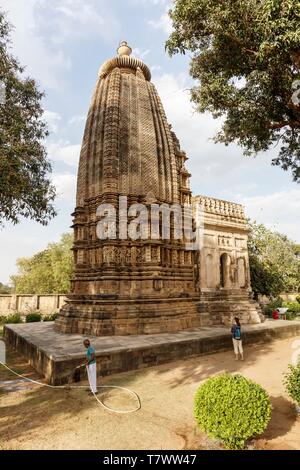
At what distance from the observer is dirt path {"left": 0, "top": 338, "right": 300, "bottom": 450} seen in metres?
5.25

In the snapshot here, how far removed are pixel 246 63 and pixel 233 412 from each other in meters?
10.3

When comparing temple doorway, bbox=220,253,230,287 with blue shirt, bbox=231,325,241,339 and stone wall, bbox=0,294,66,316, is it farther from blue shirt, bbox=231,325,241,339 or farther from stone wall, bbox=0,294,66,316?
stone wall, bbox=0,294,66,316

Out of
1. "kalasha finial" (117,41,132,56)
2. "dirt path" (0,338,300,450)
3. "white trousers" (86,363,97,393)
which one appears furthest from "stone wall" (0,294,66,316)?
"white trousers" (86,363,97,393)

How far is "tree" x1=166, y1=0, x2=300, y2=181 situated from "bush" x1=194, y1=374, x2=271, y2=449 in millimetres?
7808

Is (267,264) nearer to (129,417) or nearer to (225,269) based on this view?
(225,269)

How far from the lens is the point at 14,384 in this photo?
28.9 feet

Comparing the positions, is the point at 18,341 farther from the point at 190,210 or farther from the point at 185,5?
the point at 185,5

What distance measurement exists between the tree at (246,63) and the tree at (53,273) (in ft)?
104

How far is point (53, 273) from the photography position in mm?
41219

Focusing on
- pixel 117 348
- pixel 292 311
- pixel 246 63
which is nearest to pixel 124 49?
pixel 246 63

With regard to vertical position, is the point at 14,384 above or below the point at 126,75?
below

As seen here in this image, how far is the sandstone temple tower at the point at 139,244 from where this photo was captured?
547 inches

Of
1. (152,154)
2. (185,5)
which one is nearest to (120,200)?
(152,154)
